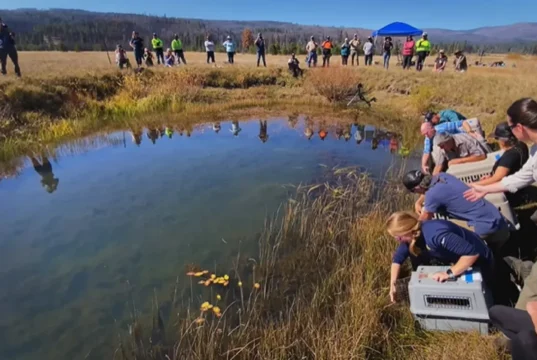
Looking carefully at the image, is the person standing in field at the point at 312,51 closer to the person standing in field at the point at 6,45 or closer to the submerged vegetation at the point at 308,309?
the person standing in field at the point at 6,45

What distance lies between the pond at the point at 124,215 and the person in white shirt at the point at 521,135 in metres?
2.78

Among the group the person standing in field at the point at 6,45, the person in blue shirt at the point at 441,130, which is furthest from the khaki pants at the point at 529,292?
the person standing in field at the point at 6,45

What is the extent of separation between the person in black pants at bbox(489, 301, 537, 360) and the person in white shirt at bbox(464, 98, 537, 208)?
1092 millimetres

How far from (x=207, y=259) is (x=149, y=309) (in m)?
1.01

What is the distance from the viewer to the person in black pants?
215 centimetres

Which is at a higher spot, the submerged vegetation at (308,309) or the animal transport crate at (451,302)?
the animal transport crate at (451,302)

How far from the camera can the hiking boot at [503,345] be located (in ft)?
8.18

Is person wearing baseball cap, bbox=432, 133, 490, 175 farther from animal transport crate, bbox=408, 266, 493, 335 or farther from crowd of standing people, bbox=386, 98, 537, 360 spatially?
animal transport crate, bbox=408, 266, 493, 335

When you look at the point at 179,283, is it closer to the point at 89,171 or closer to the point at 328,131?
the point at 89,171

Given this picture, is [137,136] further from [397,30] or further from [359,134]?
[397,30]

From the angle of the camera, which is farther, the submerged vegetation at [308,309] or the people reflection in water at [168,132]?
the people reflection in water at [168,132]

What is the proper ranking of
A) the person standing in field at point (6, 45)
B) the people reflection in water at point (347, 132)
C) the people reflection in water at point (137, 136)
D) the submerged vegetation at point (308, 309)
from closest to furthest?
the submerged vegetation at point (308, 309), the people reflection in water at point (137, 136), the people reflection in water at point (347, 132), the person standing in field at point (6, 45)

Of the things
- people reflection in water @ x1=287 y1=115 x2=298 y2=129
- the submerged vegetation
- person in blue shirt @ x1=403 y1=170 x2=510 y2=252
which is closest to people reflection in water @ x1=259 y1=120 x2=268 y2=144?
people reflection in water @ x1=287 y1=115 x2=298 y2=129

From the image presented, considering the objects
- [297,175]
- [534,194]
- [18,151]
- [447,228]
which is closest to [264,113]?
[297,175]
